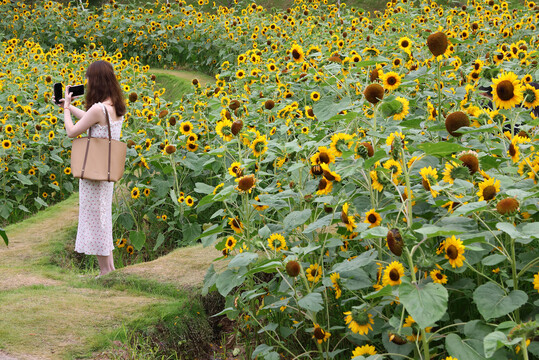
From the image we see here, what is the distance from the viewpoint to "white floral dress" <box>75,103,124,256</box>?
15.3ft

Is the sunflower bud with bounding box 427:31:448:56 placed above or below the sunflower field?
above

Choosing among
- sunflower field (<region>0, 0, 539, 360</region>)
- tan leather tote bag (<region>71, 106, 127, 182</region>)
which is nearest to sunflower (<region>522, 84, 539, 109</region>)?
sunflower field (<region>0, 0, 539, 360</region>)

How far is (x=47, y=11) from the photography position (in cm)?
1423

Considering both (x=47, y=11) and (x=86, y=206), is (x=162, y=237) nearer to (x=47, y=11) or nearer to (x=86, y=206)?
(x=86, y=206)

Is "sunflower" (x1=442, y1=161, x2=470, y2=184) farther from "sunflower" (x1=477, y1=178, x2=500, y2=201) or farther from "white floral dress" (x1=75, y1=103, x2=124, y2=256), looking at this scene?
"white floral dress" (x1=75, y1=103, x2=124, y2=256)

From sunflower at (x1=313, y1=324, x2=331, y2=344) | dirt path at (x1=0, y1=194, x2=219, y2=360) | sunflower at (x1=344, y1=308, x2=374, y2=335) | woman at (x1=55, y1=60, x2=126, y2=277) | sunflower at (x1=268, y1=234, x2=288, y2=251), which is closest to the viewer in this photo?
sunflower at (x1=344, y1=308, x2=374, y2=335)

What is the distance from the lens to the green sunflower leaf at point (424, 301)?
1.58 meters

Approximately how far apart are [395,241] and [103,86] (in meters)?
3.49

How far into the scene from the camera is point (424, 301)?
5.34 ft

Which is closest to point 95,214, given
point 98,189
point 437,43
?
point 98,189

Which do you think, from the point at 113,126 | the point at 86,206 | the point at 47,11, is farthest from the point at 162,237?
the point at 47,11

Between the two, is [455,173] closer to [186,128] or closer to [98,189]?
[186,128]

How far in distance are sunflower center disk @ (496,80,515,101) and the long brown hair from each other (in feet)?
10.3

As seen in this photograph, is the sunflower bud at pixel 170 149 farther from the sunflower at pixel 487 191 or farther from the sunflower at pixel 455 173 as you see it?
the sunflower at pixel 487 191
